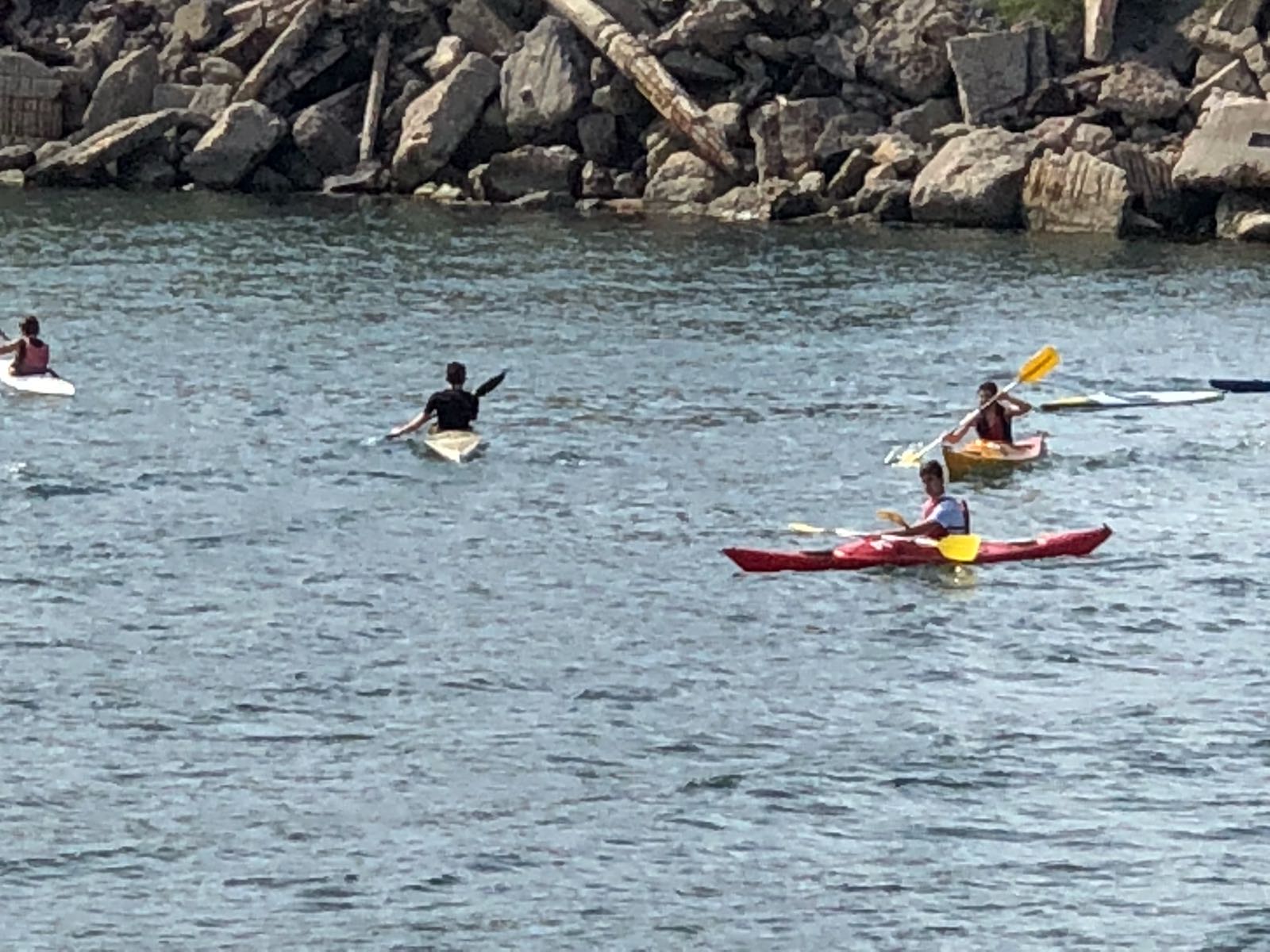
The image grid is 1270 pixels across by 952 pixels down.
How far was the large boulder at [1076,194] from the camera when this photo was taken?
6562cm

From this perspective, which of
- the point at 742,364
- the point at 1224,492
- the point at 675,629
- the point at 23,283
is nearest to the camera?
the point at 675,629

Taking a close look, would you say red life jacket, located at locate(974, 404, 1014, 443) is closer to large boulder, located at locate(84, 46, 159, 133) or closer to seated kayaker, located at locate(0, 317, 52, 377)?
seated kayaker, located at locate(0, 317, 52, 377)

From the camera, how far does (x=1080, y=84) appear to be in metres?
70.9

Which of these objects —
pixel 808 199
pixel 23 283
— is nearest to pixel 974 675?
pixel 23 283

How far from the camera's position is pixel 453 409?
3909 centimetres

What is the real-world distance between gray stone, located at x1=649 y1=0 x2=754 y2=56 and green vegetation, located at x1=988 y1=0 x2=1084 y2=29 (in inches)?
272

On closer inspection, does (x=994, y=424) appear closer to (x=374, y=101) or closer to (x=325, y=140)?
(x=374, y=101)

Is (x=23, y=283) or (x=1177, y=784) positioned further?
(x=23, y=283)

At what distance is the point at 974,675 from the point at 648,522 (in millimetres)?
8062

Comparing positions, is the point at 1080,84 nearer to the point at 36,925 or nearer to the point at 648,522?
the point at 648,522

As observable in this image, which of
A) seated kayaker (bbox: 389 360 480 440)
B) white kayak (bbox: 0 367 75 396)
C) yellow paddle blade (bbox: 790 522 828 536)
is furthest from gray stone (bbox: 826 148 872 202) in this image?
yellow paddle blade (bbox: 790 522 828 536)

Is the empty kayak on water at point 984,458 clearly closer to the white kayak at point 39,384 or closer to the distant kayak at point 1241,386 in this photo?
the distant kayak at point 1241,386

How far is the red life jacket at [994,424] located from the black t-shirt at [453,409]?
725 centimetres

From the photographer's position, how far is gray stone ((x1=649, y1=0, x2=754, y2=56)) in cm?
7250
